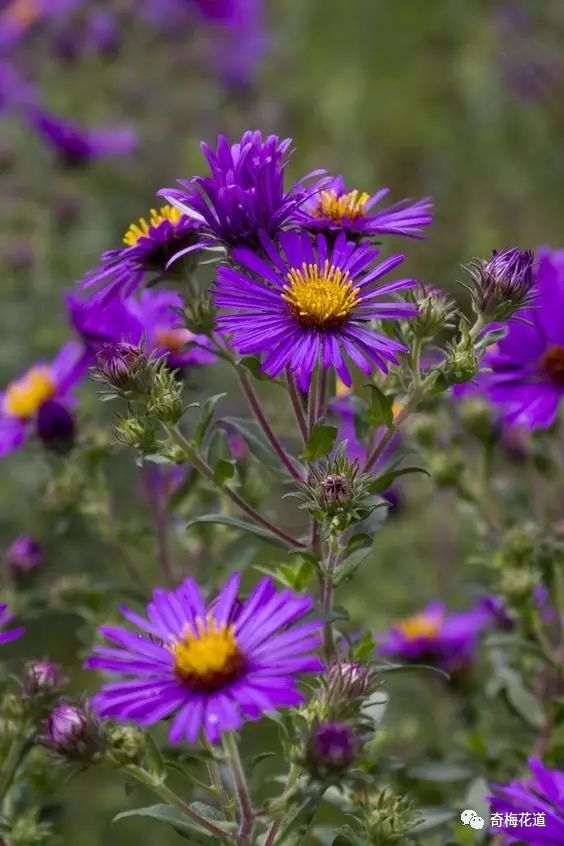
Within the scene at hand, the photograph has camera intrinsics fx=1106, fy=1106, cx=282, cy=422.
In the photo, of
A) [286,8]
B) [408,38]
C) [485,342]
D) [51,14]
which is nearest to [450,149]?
[408,38]

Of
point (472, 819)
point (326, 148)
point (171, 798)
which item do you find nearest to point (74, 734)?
point (171, 798)

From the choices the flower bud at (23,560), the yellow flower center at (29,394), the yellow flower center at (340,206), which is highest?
the yellow flower center at (340,206)

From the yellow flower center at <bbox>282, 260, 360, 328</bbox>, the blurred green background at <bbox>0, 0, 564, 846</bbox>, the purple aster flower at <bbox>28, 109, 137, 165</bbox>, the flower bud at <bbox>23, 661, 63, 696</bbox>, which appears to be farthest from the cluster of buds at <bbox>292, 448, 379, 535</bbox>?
the purple aster flower at <bbox>28, 109, 137, 165</bbox>

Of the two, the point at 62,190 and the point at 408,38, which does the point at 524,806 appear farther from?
the point at 408,38

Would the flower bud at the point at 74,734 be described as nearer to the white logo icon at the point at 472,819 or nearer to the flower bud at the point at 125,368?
the flower bud at the point at 125,368

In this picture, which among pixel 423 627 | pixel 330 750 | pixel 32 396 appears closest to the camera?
pixel 330 750

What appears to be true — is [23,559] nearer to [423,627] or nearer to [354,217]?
[423,627]

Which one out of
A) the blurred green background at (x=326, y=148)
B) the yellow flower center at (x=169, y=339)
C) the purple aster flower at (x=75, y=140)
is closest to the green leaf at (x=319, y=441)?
the yellow flower center at (x=169, y=339)
